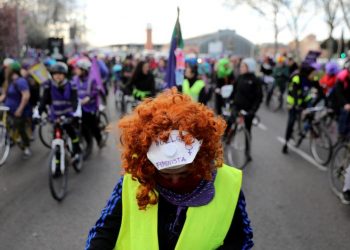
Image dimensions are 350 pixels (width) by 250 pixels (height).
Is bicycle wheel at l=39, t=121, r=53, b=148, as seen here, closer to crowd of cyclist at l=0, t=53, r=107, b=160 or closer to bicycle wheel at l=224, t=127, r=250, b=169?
crowd of cyclist at l=0, t=53, r=107, b=160

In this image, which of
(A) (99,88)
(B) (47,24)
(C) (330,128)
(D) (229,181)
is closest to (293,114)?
(C) (330,128)

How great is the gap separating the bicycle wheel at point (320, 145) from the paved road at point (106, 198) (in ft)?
0.85

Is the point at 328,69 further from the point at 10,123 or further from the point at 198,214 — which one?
the point at 198,214

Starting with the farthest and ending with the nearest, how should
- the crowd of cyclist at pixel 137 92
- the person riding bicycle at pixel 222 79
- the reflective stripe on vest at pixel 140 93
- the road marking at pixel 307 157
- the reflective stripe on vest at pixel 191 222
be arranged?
the person riding bicycle at pixel 222 79, the reflective stripe on vest at pixel 140 93, the road marking at pixel 307 157, the crowd of cyclist at pixel 137 92, the reflective stripe on vest at pixel 191 222

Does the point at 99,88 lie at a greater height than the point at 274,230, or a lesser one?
greater

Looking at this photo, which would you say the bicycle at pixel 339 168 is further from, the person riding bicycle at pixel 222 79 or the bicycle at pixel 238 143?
the person riding bicycle at pixel 222 79

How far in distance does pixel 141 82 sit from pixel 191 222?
25.7 ft

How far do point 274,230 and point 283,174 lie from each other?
2.67 meters

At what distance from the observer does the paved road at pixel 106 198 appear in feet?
15.8

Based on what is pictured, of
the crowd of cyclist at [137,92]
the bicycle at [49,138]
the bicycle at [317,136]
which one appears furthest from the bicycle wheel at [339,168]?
the bicycle at [49,138]

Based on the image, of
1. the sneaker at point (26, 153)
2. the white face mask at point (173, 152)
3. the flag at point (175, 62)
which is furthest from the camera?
the sneaker at point (26, 153)

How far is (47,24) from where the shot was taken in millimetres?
59656

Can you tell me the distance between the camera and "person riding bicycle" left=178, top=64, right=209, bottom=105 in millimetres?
7969

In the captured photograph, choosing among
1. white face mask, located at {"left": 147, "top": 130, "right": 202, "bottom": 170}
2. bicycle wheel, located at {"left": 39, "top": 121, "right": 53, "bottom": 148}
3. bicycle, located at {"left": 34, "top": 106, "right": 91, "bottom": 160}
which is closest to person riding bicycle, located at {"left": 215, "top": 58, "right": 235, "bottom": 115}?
bicycle, located at {"left": 34, "top": 106, "right": 91, "bottom": 160}
